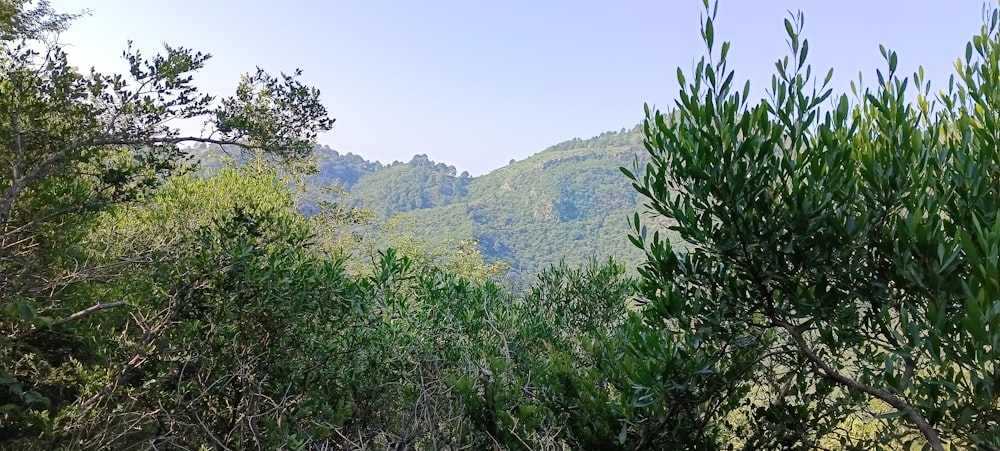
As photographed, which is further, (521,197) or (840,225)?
(521,197)

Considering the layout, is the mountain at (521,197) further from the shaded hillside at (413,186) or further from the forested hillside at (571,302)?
the forested hillside at (571,302)

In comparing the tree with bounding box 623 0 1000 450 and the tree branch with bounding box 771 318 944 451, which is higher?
the tree with bounding box 623 0 1000 450

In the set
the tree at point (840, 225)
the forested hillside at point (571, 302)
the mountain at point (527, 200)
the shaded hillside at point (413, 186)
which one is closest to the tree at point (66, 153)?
the forested hillside at point (571, 302)

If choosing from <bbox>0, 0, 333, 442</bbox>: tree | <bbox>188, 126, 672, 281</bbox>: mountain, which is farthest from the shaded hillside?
<bbox>0, 0, 333, 442</bbox>: tree

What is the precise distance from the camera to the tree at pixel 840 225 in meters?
2.53

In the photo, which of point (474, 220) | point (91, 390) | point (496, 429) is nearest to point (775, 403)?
point (496, 429)

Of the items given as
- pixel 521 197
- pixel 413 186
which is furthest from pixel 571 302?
pixel 413 186

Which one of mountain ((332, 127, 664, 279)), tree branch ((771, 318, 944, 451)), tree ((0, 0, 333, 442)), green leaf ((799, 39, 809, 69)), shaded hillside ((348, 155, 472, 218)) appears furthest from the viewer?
shaded hillside ((348, 155, 472, 218))

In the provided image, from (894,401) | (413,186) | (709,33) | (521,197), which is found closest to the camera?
(894,401)

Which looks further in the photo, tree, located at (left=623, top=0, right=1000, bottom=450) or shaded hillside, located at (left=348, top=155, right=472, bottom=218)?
shaded hillside, located at (left=348, top=155, right=472, bottom=218)

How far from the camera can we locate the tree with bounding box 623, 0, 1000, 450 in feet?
8.30

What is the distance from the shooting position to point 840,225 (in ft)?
9.31

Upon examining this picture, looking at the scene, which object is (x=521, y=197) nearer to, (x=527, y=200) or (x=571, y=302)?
(x=527, y=200)

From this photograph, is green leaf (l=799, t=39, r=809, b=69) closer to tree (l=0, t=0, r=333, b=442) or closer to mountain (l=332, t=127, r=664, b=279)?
tree (l=0, t=0, r=333, b=442)
